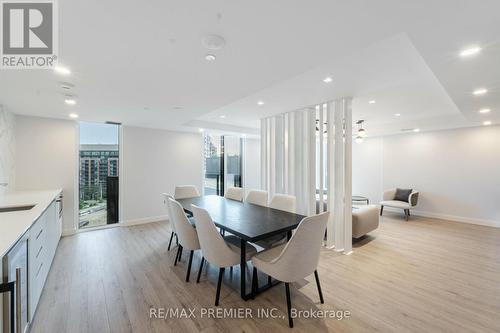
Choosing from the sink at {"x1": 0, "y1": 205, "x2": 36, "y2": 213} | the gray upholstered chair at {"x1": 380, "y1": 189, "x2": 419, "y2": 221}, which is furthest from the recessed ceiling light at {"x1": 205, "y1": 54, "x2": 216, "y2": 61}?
the gray upholstered chair at {"x1": 380, "y1": 189, "x2": 419, "y2": 221}

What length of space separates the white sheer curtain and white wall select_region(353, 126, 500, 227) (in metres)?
3.55

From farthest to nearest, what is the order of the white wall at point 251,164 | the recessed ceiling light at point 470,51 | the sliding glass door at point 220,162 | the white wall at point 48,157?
the white wall at point 251,164 < the sliding glass door at point 220,162 < the white wall at point 48,157 < the recessed ceiling light at point 470,51

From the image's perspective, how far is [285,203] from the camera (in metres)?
3.18

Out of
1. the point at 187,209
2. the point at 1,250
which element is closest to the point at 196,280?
the point at 187,209

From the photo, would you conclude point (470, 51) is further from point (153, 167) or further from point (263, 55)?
point (153, 167)

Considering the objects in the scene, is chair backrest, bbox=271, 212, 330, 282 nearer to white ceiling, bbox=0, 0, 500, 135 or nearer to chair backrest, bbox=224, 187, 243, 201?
white ceiling, bbox=0, 0, 500, 135

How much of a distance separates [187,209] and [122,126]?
3284 mm

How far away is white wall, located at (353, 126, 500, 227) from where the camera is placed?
16.0 feet

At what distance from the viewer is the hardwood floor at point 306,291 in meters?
1.87

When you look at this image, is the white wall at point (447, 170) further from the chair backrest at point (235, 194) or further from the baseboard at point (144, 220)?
the baseboard at point (144, 220)

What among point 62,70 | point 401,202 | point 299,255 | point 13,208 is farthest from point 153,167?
point 401,202

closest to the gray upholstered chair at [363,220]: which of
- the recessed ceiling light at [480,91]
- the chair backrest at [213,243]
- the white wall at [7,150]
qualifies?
the recessed ceiling light at [480,91]

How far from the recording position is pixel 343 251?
3.38 m

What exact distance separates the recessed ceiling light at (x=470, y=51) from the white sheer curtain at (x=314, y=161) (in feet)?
5.09
